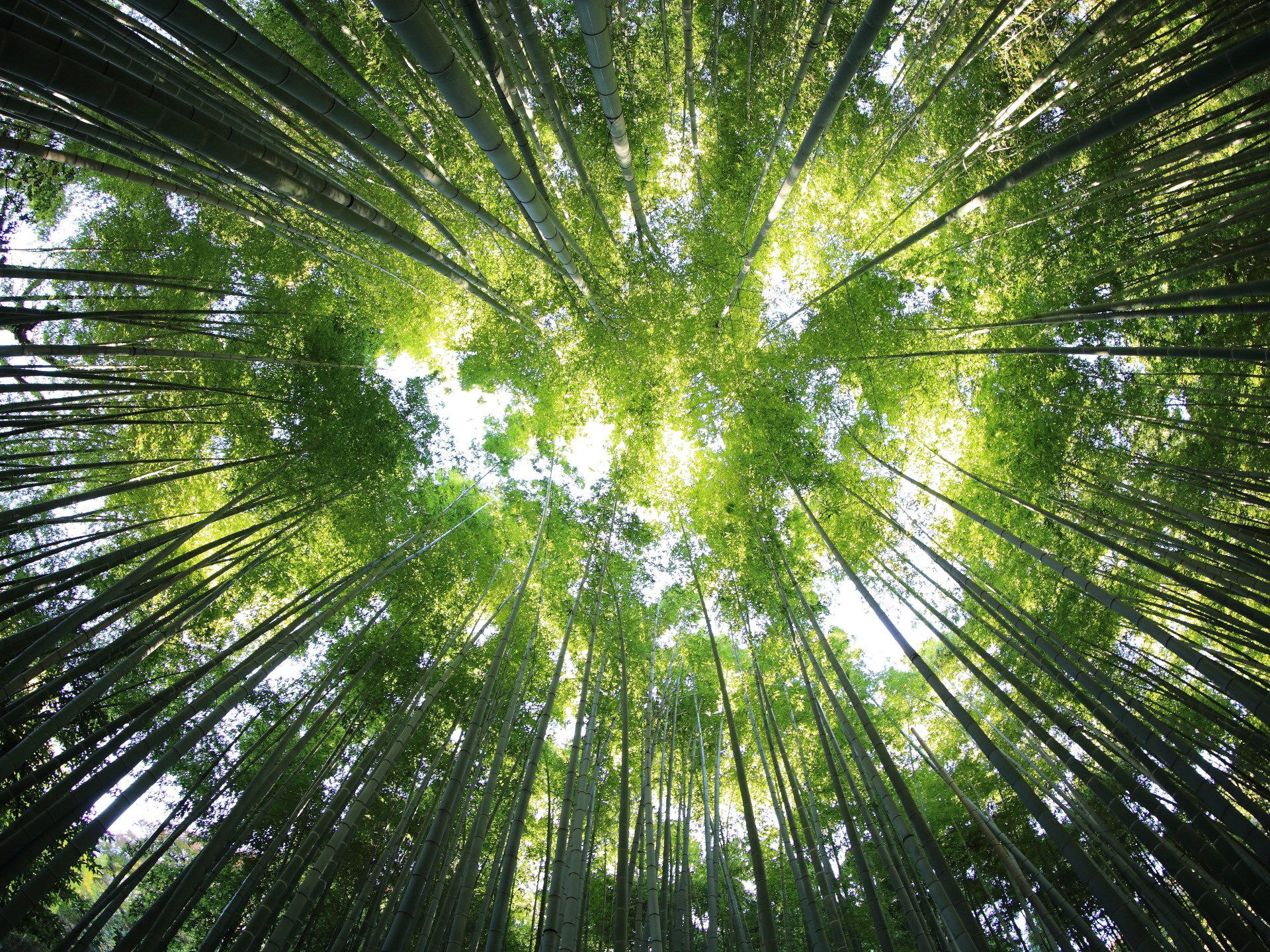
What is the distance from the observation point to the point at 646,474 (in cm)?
759

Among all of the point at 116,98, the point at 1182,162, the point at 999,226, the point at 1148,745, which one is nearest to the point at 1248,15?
the point at 1182,162

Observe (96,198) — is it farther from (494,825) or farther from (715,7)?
(494,825)

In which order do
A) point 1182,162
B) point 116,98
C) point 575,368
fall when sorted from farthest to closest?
→ point 575,368 < point 1182,162 < point 116,98

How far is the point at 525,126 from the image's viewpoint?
16.5 ft

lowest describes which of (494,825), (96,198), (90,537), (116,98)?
(116,98)

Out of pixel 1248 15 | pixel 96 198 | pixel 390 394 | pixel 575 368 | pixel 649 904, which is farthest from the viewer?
pixel 575 368

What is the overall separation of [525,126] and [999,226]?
488 centimetres

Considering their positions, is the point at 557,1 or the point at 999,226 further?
the point at 557,1

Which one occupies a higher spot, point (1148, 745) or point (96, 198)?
point (96, 198)

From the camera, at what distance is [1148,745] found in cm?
238

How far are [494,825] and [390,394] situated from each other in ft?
18.7

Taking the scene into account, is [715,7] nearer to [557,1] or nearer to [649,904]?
[557,1]

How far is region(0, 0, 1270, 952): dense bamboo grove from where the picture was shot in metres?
2.84

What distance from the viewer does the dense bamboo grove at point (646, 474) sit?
2.84 meters
